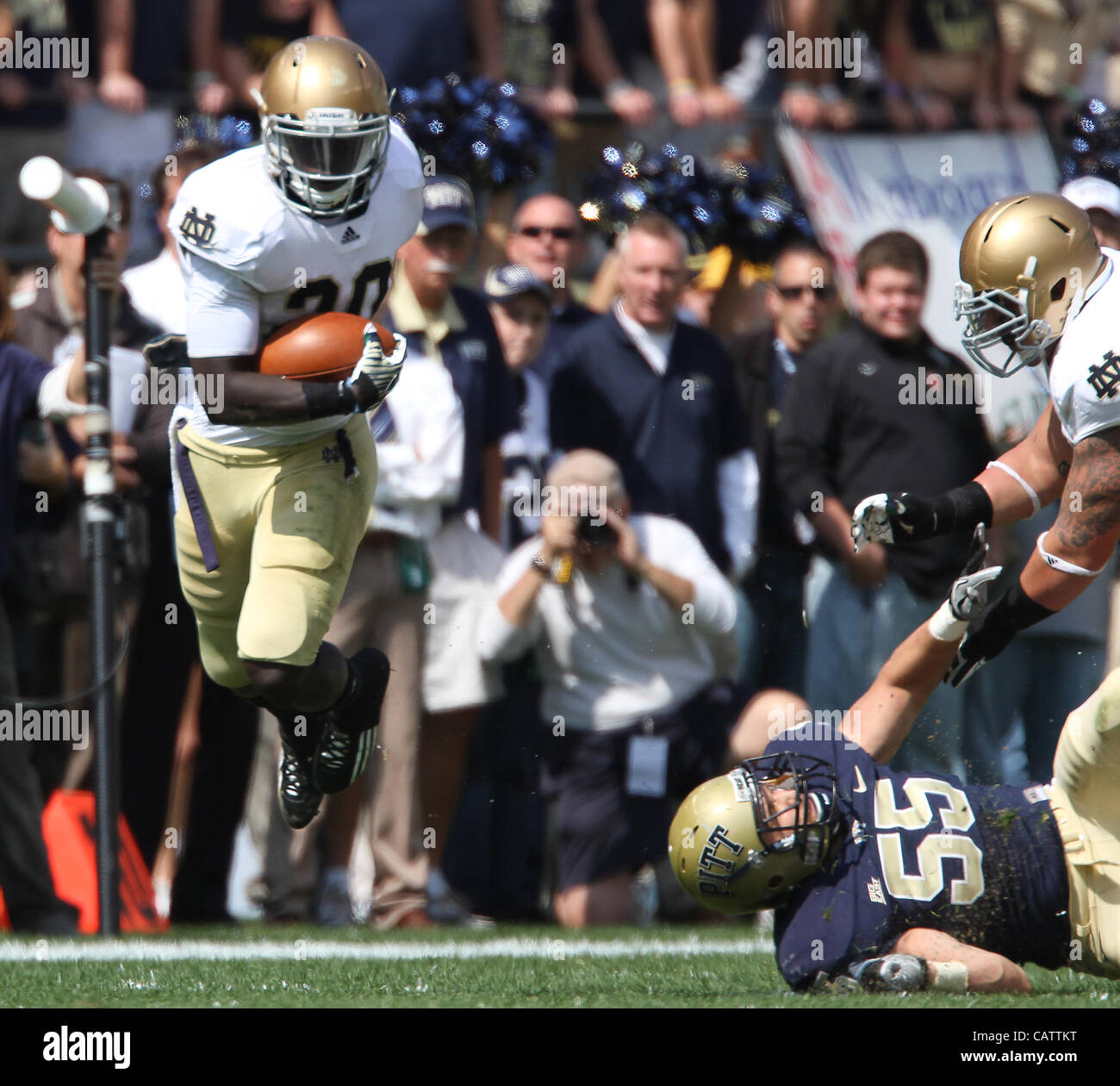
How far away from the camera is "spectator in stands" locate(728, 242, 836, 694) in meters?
6.21

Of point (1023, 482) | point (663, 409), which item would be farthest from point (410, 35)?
point (1023, 482)

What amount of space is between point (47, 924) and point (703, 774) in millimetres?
2017

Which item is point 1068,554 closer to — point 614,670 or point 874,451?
point 874,451

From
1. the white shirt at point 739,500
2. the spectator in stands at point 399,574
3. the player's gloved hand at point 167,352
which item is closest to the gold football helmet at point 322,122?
the player's gloved hand at point 167,352

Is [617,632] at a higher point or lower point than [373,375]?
lower

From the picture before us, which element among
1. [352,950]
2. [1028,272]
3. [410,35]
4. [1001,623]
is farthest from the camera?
[410,35]

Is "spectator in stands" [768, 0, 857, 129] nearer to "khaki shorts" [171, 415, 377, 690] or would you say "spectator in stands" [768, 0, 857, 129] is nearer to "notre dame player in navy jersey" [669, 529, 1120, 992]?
"khaki shorts" [171, 415, 377, 690]

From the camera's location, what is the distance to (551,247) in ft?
22.5

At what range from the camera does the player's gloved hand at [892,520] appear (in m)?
4.65

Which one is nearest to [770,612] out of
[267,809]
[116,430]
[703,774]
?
[703,774]

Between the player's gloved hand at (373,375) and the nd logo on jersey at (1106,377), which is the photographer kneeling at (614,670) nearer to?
the player's gloved hand at (373,375)

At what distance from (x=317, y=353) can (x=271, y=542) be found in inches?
19.6

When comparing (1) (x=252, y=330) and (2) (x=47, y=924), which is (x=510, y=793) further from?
(1) (x=252, y=330)

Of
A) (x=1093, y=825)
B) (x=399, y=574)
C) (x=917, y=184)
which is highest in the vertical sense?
(x=917, y=184)
